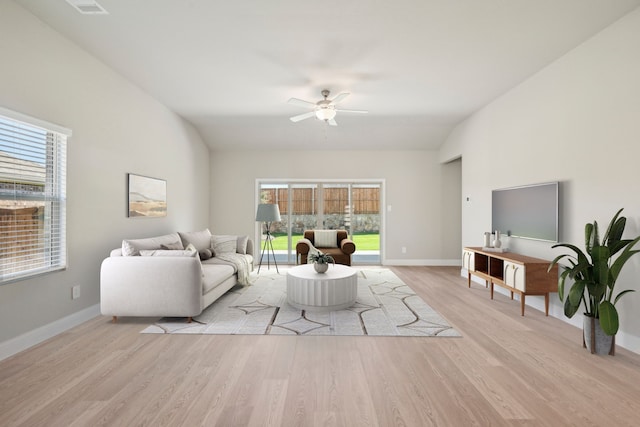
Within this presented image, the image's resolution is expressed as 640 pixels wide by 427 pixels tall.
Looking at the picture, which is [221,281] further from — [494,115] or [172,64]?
[494,115]

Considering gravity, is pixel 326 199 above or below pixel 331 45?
below

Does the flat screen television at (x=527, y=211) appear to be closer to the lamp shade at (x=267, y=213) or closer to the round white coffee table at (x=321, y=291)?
the round white coffee table at (x=321, y=291)

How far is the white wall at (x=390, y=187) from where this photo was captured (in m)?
7.12

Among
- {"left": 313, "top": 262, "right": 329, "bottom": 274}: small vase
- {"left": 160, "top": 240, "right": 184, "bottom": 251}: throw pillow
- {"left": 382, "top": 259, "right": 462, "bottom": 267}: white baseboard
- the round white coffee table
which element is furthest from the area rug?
{"left": 382, "top": 259, "right": 462, "bottom": 267}: white baseboard

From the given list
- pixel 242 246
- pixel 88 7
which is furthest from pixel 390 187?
pixel 88 7

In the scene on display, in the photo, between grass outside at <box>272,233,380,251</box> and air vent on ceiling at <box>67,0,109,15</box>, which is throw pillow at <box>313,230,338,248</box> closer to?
grass outside at <box>272,233,380,251</box>

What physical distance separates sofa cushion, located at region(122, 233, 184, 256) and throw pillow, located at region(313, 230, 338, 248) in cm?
285

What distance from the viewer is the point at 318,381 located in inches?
86.8

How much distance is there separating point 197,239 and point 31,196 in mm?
2354

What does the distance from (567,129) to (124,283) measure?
16.8 feet

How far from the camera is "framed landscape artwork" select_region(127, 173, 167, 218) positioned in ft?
13.8

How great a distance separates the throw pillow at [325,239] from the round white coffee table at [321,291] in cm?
250

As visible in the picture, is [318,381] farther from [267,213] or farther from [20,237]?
[267,213]

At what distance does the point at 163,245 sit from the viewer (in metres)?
4.03
